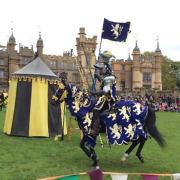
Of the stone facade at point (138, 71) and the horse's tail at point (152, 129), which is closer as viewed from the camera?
the horse's tail at point (152, 129)

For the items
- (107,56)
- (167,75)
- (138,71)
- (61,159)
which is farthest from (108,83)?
(167,75)

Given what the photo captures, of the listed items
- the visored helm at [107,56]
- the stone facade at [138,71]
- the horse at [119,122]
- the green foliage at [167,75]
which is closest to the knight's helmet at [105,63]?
the visored helm at [107,56]

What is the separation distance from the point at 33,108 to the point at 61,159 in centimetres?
493

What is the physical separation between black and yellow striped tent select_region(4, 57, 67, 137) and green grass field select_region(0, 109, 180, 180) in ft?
2.82

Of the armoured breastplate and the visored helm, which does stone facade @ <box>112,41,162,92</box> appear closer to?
the visored helm

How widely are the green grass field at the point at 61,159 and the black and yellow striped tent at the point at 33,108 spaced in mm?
859

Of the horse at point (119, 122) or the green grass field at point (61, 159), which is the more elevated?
the horse at point (119, 122)

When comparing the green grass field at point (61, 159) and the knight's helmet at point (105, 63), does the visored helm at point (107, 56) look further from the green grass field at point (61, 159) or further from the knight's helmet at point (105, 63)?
the green grass field at point (61, 159)

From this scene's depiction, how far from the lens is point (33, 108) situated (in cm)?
1557

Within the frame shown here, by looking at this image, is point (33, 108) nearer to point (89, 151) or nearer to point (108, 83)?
point (89, 151)

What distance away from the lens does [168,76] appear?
3930 inches

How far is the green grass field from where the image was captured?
9383mm

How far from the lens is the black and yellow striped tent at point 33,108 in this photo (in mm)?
15523

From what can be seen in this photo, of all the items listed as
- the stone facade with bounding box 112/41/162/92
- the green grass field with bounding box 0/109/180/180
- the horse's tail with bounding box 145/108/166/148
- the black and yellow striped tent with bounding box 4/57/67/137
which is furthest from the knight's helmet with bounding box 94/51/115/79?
the stone facade with bounding box 112/41/162/92
